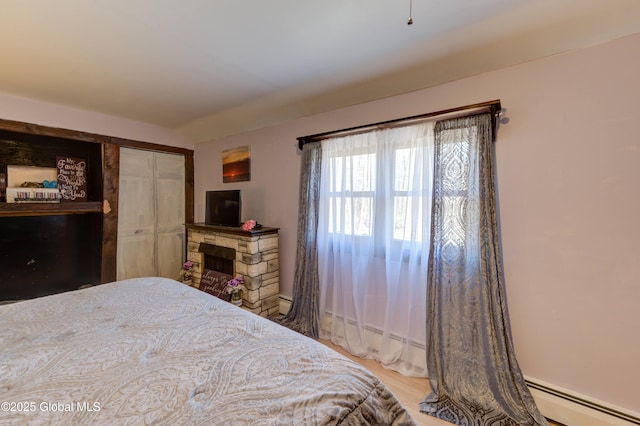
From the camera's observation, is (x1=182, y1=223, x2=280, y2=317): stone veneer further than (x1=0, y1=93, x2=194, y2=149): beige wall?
Yes

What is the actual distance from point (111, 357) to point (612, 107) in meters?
2.76

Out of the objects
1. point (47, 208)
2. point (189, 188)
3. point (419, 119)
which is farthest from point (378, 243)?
point (47, 208)

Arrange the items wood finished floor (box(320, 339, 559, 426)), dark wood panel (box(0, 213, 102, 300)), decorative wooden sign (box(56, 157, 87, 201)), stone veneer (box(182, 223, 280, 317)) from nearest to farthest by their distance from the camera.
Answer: wood finished floor (box(320, 339, 559, 426)) < stone veneer (box(182, 223, 280, 317)) < dark wood panel (box(0, 213, 102, 300)) < decorative wooden sign (box(56, 157, 87, 201))

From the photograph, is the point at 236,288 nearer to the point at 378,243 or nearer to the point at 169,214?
the point at 378,243

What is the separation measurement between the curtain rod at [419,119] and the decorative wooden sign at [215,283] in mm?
1896

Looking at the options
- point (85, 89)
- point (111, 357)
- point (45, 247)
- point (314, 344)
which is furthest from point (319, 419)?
point (45, 247)

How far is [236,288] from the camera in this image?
2.82m

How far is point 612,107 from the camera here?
145cm

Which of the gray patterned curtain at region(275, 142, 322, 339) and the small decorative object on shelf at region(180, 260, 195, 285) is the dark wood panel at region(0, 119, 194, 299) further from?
the gray patterned curtain at region(275, 142, 322, 339)

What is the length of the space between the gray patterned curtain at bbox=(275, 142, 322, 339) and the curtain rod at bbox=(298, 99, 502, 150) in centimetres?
13

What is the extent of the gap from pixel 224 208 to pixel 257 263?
36.3 inches

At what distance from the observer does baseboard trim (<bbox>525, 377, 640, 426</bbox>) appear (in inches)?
56.6

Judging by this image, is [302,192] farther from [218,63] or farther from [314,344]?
[314,344]

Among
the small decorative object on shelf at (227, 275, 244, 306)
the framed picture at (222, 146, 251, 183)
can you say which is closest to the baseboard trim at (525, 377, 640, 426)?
the small decorative object on shelf at (227, 275, 244, 306)
